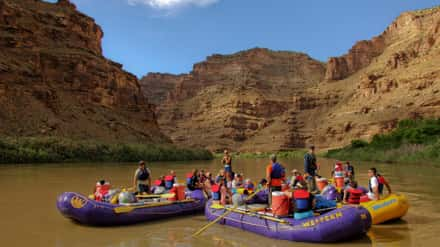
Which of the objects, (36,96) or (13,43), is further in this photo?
(13,43)

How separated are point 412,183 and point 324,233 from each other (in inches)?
570


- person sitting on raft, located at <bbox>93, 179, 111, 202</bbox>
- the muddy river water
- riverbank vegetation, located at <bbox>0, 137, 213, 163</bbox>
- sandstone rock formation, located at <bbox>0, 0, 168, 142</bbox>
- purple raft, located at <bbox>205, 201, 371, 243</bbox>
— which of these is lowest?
the muddy river water

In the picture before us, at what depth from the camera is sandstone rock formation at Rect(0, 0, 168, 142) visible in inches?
1703

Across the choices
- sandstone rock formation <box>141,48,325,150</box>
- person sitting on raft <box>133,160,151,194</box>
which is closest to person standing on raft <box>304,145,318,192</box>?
person sitting on raft <box>133,160,151,194</box>

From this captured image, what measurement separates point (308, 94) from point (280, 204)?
384 feet

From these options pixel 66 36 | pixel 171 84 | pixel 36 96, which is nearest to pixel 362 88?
pixel 66 36

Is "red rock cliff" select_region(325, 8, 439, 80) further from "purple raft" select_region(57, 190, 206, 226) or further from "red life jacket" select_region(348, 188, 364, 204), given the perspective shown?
"purple raft" select_region(57, 190, 206, 226)

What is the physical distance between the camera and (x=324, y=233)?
27.1 feet

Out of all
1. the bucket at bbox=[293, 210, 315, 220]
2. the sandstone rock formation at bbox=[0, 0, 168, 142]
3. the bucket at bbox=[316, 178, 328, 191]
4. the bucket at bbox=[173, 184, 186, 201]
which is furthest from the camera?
the sandstone rock formation at bbox=[0, 0, 168, 142]

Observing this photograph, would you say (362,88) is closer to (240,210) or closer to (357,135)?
(357,135)

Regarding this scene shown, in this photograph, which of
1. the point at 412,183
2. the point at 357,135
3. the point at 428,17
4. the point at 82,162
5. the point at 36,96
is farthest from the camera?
the point at 428,17

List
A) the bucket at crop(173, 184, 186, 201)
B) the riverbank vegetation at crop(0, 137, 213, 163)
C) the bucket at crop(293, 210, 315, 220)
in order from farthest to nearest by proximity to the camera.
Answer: the riverbank vegetation at crop(0, 137, 213, 163)
the bucket at crop(173, 184, 186, 201)
the bucket at crop(293, 210, 315, 220)

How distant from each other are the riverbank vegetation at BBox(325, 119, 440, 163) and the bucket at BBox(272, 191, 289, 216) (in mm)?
27004

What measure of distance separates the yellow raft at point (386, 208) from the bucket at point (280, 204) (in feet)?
7.96
